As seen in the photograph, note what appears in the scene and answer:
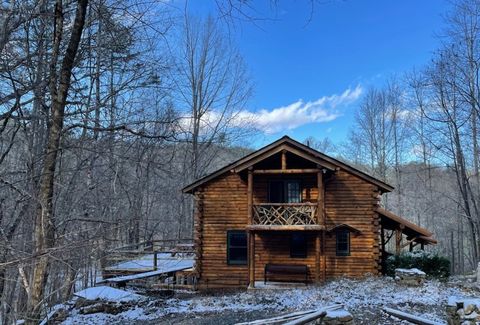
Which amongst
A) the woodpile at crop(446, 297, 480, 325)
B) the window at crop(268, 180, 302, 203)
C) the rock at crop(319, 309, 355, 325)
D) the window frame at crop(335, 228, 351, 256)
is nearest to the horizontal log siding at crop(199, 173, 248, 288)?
the window at crop(268, 180, 302, 203)

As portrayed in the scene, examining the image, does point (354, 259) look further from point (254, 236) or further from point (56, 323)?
point (56, 323)

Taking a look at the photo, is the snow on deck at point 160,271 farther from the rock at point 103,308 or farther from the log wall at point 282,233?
the rock at point 103,308

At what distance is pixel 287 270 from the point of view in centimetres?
1752

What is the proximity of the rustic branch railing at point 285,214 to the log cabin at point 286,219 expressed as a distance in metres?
0.04

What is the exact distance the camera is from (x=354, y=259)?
1806 cm

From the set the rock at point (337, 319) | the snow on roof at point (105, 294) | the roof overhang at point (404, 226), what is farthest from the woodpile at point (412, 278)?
the snow on roof at point (105, 294)

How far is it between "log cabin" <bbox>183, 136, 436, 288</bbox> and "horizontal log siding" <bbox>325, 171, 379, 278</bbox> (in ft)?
0.14

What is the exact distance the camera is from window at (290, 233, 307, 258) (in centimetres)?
1841

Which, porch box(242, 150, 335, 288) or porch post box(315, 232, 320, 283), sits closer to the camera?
porch post box(315, 232, 320, 283)

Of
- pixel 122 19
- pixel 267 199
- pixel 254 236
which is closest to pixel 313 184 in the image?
pixel 267 199

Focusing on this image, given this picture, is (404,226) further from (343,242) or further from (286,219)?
(286,219)

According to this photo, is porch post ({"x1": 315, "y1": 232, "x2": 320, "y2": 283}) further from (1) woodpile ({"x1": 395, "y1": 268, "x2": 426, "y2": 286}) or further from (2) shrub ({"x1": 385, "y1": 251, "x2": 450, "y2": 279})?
(2) shrub ({"x1": 385, "y1": 251, "x2": 450, "y2": 279})

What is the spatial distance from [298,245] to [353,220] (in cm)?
276

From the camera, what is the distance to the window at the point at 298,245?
18.4 meters
